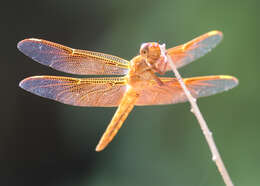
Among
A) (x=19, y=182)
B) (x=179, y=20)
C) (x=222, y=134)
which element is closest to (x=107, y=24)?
(x=179, y=20)

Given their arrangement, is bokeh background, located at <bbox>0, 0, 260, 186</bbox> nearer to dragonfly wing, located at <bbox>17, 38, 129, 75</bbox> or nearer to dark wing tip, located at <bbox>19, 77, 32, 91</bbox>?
dragonfly wing, located at <bbox>17, 38, 129, 75</bbox>

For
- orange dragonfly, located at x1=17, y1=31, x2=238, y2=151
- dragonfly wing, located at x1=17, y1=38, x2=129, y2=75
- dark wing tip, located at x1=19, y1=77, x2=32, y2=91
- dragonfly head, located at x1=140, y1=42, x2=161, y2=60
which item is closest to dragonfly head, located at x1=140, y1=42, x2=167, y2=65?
dragonfly head, located at x1=140, y1=42, x2=161, y2=60

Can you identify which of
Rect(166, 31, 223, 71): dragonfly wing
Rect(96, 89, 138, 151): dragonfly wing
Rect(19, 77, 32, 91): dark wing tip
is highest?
Rect(19, 77, 32, 91): dark wing tip

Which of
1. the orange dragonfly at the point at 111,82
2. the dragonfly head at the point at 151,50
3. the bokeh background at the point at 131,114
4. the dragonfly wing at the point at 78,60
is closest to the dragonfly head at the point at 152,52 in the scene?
the dragonfly head at the point at 151,50

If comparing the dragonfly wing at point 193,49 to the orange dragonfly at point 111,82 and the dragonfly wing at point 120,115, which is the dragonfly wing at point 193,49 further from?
the dragonfly wing at point 120,115

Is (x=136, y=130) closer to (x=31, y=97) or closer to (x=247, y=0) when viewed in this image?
(x=31, y=97)

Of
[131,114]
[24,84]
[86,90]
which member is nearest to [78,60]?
[86,90]
